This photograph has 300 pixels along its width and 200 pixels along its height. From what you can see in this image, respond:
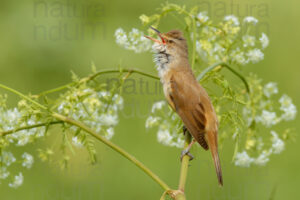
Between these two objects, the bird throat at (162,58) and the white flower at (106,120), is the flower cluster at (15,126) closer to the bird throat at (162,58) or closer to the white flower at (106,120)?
the white flower at (106,120)

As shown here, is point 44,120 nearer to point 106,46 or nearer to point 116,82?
point 116,82

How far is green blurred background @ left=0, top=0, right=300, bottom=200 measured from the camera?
5.91 meters

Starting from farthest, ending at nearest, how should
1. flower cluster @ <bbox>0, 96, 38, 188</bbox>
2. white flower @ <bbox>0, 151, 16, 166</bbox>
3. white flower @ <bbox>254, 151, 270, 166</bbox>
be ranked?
white flower @ <bbox>254, 151, 270, 166</bbox>
white flower @ <bbox>0, 151, 16, 166</bbox>
flower cluster @ <bbox>0, 96, 38, 188</bbox>

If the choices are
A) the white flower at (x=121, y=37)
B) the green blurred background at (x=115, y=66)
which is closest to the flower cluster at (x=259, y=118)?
the white flower at (x=121, y=37)

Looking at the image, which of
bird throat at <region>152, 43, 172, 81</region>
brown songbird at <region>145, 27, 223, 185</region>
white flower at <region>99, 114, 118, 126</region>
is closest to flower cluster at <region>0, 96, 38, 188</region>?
white flower at <region>99, 114, 118, 126</region>

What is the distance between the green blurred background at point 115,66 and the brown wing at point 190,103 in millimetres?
1976

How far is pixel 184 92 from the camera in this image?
3.70 metres

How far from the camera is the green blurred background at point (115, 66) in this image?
233 inches

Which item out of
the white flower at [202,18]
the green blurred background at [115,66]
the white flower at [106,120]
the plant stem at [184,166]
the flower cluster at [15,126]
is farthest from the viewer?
the green blurred background at [115,66]

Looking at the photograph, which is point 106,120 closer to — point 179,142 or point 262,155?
point 179,142

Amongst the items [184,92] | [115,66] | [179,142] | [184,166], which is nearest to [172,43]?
[184,92]

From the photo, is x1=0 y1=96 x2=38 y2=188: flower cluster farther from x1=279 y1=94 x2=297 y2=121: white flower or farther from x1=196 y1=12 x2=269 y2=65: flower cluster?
x1=279 y1=94 x2=297 y2=121: white flower

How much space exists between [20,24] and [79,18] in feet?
3.01

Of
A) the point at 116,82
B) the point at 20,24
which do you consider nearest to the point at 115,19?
the point at 20,24
